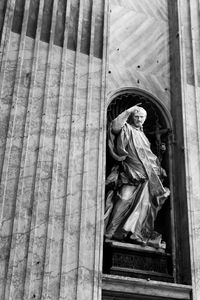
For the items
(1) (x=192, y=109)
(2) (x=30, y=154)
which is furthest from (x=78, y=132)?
(1) (x=192, y=109)

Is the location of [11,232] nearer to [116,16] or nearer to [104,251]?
[104,251]

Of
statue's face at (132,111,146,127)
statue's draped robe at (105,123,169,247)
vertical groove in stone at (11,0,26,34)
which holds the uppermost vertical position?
vertical groove in stone at (11,0,26,34)

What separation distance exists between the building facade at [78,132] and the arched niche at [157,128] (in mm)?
46

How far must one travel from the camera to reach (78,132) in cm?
787

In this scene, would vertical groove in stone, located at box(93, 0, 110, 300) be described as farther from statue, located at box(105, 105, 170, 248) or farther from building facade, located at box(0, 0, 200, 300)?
statue, located at box(105, 105, 170, 248)

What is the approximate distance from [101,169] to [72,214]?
1005 millimetres

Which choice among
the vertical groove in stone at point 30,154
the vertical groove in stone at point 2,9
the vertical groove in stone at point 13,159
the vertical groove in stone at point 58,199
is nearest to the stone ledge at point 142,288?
the vertical groove in stone at point 58,199

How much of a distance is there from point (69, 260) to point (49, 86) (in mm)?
3094

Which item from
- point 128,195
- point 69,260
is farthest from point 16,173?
point 128,195

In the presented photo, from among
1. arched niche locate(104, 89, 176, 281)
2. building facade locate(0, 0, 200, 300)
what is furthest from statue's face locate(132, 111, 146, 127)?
building facade locate(0, 0, 200, 300)

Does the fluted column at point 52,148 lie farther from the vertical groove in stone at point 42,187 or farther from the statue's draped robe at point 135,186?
Answer: the statue's draped robe at point 135,186

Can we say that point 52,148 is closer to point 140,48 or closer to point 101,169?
point 101,169

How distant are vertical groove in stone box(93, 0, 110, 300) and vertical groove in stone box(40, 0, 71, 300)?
0.59 m

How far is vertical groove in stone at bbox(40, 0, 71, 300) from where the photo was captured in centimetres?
661
